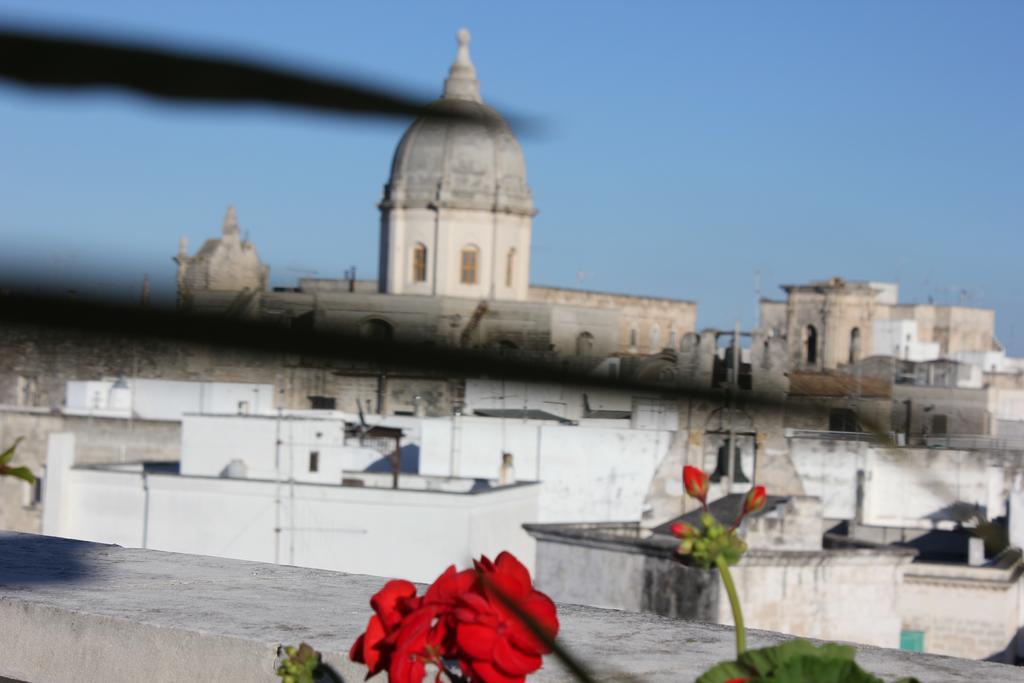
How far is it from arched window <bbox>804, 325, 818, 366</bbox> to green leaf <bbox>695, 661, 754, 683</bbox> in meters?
46.6

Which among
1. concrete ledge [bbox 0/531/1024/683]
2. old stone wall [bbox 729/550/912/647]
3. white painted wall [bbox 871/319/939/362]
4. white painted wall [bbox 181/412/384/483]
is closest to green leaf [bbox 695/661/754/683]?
concrete ledge [bbox 0/531/1024/683]

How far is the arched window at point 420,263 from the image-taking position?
3033 centimetres

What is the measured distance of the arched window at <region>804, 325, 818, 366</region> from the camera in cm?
4700

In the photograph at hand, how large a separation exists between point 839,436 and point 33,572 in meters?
1.80

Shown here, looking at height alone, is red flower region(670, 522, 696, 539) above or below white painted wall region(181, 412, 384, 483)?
above

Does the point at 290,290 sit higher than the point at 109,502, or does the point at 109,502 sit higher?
the point at 290,290

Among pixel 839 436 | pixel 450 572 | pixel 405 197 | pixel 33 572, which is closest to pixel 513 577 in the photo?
pixel 450 572

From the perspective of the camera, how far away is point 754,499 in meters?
1.11

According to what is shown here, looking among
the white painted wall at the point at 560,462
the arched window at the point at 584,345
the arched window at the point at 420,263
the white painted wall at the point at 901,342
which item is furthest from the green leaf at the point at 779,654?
the white painted wall at the point at 901,342

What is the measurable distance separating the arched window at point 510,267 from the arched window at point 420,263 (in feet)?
5.35

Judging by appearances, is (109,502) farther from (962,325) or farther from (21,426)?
(962,325)

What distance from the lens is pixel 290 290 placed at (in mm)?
618

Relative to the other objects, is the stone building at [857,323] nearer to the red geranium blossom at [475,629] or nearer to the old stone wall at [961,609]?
the old stone wall at [961,609]

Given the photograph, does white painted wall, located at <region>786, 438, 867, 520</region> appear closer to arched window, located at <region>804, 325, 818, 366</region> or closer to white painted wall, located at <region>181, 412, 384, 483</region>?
white painted wall, located at <region>181, 412, 384, 483</region>
